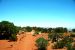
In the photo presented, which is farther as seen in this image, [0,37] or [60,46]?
[0,37]

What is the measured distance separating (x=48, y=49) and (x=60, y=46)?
9.00 feet

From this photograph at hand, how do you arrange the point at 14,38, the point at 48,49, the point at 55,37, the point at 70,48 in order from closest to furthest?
the point at 70,48 < the point at 48,49 < the point at 55,37 < the point at 14,38

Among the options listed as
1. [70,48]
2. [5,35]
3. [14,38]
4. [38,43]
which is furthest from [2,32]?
[70,48]

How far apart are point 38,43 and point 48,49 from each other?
7.82ft

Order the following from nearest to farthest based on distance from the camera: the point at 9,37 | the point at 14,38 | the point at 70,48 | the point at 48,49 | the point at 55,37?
the point at 70,48 < the point at 48,49 < the point at 55,37 < the point at 14,38 < the point at 9,37

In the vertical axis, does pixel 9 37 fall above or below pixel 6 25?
below

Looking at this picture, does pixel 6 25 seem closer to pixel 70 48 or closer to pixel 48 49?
pixel 48 49

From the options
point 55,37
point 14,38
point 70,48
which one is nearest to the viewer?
point 70,48

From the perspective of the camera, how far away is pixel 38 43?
3016cm

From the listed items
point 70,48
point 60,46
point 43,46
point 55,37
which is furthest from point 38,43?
point 55,37

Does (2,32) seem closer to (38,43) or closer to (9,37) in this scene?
(9,37)

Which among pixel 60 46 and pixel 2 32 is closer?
pixel 60 46

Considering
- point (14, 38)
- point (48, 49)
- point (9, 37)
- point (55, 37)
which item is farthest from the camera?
point (9, 37)

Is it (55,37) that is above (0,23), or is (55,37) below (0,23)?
below
